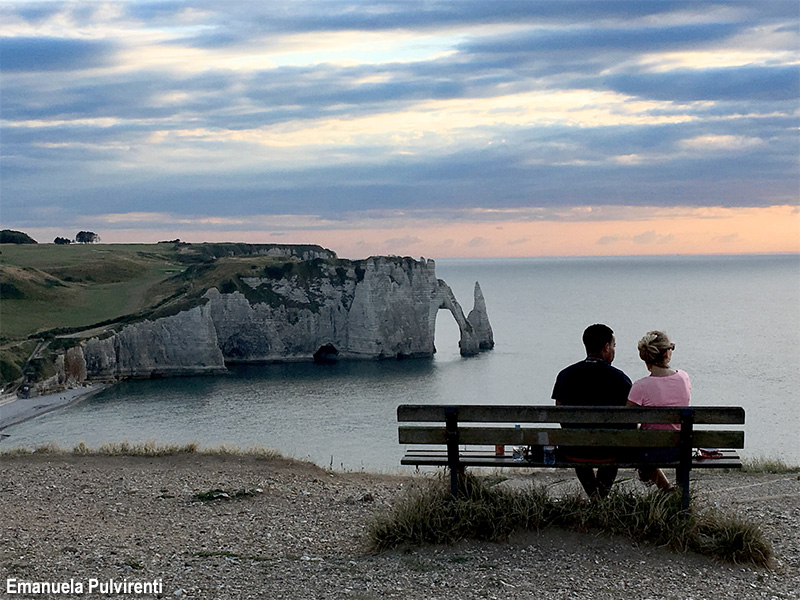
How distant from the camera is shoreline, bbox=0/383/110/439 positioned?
55.8 meters

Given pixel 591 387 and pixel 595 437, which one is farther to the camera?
pixel 591 387

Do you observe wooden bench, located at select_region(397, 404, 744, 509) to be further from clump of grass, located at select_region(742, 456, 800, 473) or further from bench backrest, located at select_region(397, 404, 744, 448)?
clump of grass, located at select_region(742, 456, 800, 473)

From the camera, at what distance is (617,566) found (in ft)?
22.5

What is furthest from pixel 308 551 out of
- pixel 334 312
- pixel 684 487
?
pixel 334 312

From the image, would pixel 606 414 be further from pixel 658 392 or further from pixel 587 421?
pixel 658 392

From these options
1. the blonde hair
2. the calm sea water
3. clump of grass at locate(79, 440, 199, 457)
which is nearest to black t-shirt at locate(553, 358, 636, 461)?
the blonde hair

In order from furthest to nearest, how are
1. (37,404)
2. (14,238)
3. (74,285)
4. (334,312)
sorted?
1. (14,238)
2. (74,285)
3. (334,312)
4. (37,404)

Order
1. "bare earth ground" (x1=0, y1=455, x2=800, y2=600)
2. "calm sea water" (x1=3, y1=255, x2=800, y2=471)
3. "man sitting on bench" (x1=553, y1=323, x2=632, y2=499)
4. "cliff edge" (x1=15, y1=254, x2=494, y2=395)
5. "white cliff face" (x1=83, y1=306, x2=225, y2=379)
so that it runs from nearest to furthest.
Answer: "bare earth ground" (x1=0, y1=455, x2=800, y2=600)
"man sitting on bench" (x1=553, y1=323, x2=632, y2=499)
"calm sea water" (x1=3, y1=255, x2=800, y2=471)
"white cliff face" (x1=83, y1=306, x2=225, y2=379)
"cliff edge" (x1=15, y1=254, x2=494, y2=395)

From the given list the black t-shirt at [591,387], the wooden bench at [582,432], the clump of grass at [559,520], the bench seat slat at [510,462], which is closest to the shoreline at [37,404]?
the bench seat slat at [510,462]

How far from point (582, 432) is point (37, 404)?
2404 inches

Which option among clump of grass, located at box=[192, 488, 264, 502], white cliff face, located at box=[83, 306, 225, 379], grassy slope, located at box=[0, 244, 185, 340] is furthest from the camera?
grassy slope, located at box=[0, 244, 185, 340]

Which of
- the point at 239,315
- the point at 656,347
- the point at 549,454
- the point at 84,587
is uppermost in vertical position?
the point at 656,347

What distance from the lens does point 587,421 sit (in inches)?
286

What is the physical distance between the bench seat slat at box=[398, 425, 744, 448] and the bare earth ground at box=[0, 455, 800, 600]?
34.5 inches
